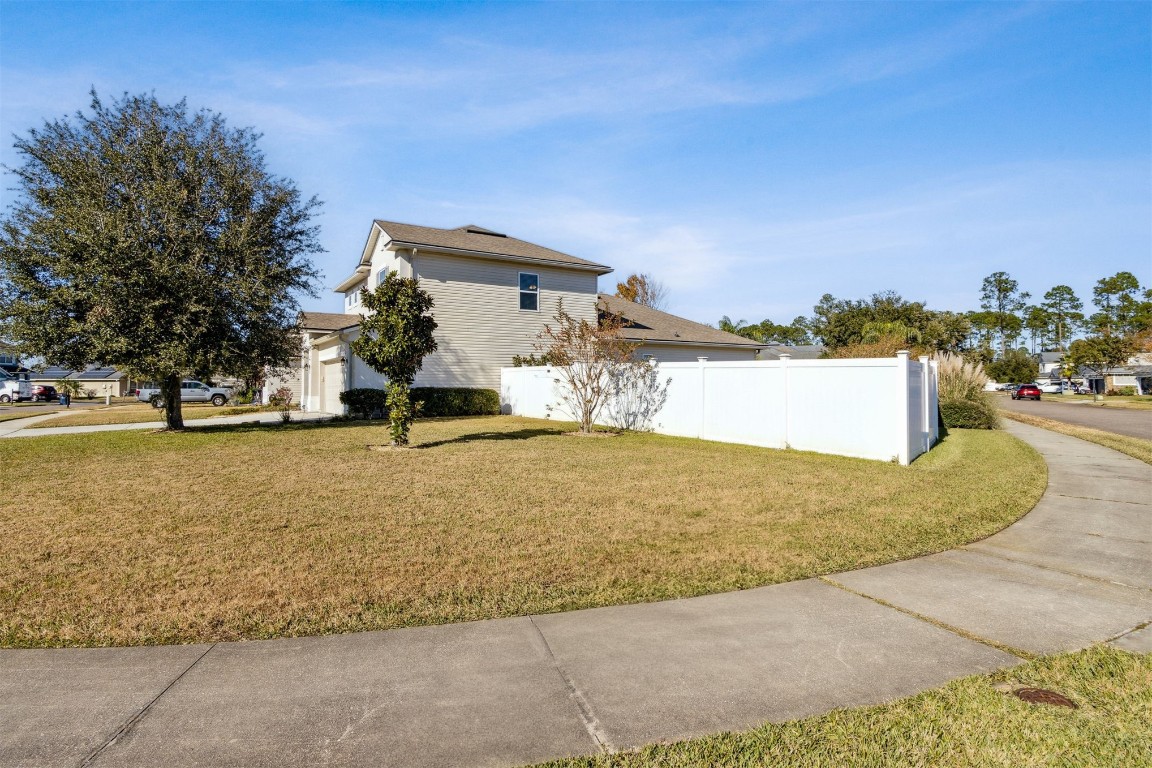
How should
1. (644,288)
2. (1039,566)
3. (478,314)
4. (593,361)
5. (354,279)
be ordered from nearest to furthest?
(1039,566)
(593,361)
(478,314)
(354,279)
(644,288)

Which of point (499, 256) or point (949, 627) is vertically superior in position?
point (499, 256)

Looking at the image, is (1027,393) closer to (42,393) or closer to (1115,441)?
(1115,441)

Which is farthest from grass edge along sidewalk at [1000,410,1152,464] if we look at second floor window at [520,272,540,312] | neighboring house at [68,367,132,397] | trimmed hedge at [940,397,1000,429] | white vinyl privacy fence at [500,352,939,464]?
neighboring house at [68,367,132,397]

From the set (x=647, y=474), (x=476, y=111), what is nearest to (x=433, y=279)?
(x=476, y=111)

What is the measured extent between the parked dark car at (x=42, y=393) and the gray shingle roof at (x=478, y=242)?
3250 cm

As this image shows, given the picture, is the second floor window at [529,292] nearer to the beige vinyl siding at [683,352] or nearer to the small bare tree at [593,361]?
the beige vinyl siding at [683,352]

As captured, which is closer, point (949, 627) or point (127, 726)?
point (127, 726)

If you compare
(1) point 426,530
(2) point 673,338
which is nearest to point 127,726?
(1) point 426,530

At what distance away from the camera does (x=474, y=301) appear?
21.5 m

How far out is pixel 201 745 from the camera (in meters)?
2.40

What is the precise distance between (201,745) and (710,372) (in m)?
12.3

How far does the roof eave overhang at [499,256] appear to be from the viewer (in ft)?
65.1

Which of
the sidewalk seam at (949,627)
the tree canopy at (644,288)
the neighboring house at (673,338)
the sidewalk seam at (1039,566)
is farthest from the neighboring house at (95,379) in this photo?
the sidewalk seam at (1039,566)

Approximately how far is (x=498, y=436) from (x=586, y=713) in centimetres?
1194
